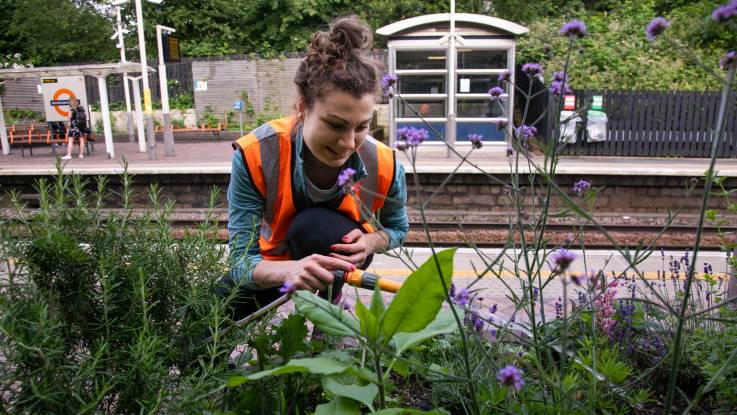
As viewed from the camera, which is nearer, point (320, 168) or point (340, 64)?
point (340, 64)

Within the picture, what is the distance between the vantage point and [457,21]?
45.1 feet

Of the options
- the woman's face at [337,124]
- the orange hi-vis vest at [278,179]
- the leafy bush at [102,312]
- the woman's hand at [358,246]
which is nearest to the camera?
the leafy bush at [102,312]

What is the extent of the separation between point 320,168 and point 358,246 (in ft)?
1.67

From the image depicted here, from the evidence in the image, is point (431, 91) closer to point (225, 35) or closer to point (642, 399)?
point (642, 399)

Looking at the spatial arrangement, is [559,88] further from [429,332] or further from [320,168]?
[320,168]

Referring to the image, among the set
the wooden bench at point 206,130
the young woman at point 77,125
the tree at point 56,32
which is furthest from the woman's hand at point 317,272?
the tree at point 56,32

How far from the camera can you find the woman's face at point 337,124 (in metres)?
1.97

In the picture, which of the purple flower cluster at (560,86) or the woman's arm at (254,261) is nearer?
the purple flower cluster at (560,86)

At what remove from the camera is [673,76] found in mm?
16922

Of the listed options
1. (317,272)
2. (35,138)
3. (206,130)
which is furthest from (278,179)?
(206,130)

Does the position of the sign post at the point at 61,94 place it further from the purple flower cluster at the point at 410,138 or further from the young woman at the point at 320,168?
the purple flower cluster at the point at 410,138

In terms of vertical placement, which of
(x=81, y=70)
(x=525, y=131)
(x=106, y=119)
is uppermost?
(x=81, y=70)

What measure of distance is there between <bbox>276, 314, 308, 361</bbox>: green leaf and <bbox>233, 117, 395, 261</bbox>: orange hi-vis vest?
3.08ft

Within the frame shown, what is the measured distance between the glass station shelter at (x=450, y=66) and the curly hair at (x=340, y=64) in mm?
11194
